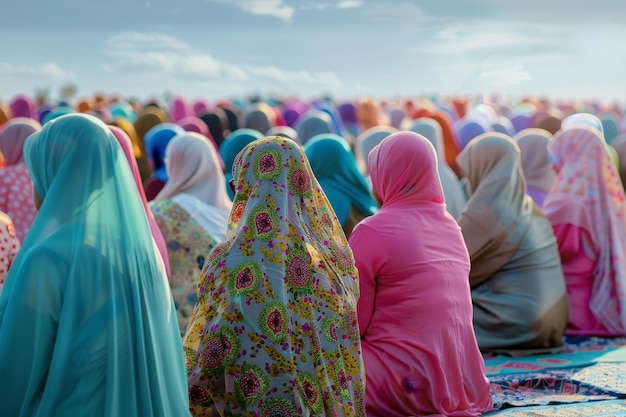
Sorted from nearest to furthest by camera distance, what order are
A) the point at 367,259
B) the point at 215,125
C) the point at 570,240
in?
the point at 367,259, the point at 570,240, the point at 215,125

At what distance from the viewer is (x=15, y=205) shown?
5035 millimetres

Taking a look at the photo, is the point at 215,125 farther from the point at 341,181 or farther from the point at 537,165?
the point at 341,181

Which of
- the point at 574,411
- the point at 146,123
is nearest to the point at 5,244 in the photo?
the point at 574,411

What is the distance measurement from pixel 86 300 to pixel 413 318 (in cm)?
150

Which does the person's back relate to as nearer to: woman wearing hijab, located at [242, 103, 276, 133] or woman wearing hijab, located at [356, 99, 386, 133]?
woman wearing hijab, located at [242, 103, 276, 133]

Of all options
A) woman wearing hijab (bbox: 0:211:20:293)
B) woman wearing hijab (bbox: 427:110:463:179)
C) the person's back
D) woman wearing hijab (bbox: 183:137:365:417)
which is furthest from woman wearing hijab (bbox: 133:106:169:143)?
woman wearing hijab (bbox: 183:137:365:417)

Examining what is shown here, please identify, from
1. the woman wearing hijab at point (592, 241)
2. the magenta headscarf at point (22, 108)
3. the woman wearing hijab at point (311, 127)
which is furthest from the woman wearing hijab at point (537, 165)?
the magenta headscarf at point (22, 108)

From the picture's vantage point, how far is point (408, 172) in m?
3.60

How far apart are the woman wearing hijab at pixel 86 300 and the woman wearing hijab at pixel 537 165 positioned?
4.06m

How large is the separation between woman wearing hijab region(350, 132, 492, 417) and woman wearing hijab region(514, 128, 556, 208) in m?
2.71

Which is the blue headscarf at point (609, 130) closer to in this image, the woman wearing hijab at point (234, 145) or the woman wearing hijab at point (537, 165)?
the woman wearing hijab at point (537, 165)

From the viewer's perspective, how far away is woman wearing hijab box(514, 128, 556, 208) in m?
6.11

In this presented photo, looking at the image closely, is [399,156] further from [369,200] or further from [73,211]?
[73,211]

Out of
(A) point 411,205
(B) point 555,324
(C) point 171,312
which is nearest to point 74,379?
(C) point 171,312
